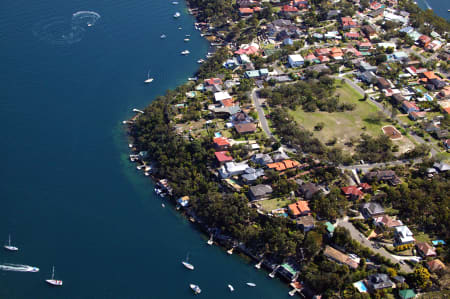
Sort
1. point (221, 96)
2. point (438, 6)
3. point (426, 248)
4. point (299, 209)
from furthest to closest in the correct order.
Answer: point (438, 6) → point (221, 96) → point (299, 209) → point (426, 248)

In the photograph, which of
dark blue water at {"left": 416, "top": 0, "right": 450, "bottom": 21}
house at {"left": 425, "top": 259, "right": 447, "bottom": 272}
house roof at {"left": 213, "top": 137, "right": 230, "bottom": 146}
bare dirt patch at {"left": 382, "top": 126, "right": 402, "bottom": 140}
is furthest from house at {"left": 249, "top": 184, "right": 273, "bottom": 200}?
dark blue water at {"left": 416, "top": 0, "right": 450, "bottom": 21}

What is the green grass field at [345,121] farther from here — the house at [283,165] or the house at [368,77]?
the house at [283,165]

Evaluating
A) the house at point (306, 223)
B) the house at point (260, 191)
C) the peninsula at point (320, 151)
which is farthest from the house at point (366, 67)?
the house at point (306, 223)

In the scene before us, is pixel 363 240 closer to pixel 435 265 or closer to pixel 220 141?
pixel 435 265

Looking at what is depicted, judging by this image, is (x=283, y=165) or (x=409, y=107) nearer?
(x=283, y=165)

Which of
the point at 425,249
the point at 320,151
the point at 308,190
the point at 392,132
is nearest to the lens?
the point at 425,249

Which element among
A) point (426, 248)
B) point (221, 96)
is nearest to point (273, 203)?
point (426, 248)

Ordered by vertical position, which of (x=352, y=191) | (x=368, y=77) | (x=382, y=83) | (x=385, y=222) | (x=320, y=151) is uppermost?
(x=368, y=77)
